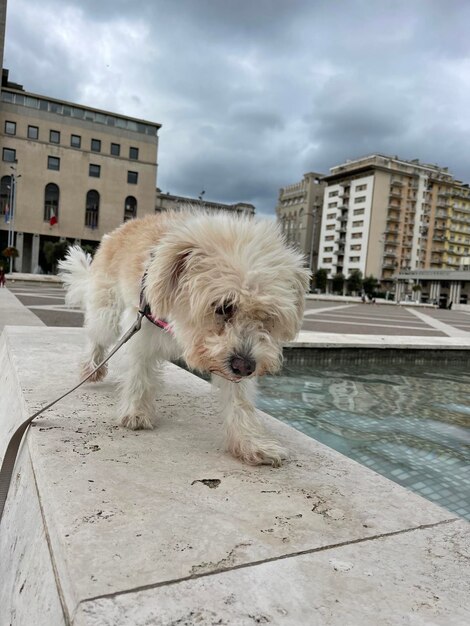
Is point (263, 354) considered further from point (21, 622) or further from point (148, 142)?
point (148, 142)

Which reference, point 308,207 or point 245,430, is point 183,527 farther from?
point 308,207

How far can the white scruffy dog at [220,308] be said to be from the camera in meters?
2.03

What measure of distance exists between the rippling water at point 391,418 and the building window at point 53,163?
59.8 meters

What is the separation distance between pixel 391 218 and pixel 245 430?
9876 cm

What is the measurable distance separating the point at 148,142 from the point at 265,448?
219 feet

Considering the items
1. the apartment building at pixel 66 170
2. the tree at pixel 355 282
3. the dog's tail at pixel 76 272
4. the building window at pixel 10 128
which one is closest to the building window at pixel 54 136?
the apartment building at pixel 66 170

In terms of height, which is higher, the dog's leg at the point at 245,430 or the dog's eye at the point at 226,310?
the dog's eye at the point at 226,310

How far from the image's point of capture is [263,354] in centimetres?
199

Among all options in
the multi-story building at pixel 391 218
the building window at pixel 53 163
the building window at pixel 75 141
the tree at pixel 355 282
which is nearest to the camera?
the building window at pixel 53 163

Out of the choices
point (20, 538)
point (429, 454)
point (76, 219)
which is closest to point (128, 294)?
point (20, 538)

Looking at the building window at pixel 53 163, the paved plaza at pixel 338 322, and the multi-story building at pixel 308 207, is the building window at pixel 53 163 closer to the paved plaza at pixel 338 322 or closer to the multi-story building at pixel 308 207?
the paved plaza at pixel 338 322

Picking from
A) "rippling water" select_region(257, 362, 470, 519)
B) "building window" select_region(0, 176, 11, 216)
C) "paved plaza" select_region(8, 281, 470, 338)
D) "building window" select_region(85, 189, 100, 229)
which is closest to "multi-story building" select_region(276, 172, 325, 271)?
"building window" select_region(85, 189, 100, 229)

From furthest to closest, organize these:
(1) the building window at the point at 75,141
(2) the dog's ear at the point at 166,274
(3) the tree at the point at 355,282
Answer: (3) the tree at the point at 355,282, (1) the building window at the point at 75,141, (2) the dog's ear at the point at 166,274

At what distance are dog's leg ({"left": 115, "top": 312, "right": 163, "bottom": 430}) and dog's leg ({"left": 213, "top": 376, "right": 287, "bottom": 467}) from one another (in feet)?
1.45
